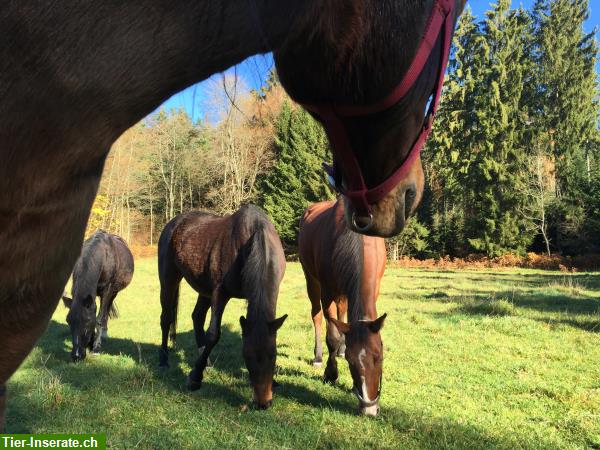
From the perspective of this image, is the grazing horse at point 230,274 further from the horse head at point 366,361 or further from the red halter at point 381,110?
the red halter at point 381,110

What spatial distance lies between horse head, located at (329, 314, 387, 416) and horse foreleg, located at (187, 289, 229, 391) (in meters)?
1.69

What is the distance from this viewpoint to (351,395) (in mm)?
4262

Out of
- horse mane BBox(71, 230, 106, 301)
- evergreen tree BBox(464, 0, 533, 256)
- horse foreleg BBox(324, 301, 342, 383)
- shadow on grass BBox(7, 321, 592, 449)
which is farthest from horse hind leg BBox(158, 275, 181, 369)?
evergreen tree BBox(464, 0, 533, 256)

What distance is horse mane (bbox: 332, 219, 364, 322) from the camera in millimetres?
4020

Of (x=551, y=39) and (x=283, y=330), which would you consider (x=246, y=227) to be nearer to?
(x=283, y=330)

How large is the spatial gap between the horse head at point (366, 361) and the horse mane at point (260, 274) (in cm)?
91

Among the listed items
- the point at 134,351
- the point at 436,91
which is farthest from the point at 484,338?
the point at 436,91

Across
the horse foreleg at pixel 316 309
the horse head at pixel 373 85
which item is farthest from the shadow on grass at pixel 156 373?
the horse head at pixel 373 85

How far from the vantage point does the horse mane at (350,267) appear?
4020mm

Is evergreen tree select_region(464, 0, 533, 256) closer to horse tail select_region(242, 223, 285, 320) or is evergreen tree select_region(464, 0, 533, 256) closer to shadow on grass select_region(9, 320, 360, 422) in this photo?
shadow on grass select_region(9, 320, 360, 422)

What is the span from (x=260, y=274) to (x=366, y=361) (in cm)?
140

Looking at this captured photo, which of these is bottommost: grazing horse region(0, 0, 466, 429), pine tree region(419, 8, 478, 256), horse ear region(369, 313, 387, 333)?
horse ear region(369, 313, 387, 333)

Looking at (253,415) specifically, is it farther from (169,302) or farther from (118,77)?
(118,77)

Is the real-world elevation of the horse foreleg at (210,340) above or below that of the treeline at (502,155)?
below
